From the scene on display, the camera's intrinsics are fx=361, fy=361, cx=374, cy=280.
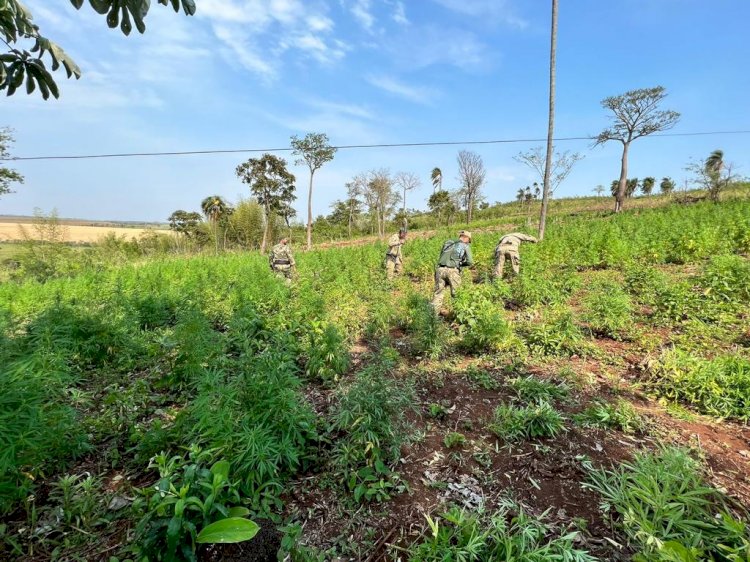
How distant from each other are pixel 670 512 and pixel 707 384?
6.99 feet

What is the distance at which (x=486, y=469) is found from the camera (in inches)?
105

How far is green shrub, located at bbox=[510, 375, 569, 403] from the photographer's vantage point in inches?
137

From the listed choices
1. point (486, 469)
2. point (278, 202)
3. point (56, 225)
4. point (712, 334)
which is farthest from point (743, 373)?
point (278, 202)

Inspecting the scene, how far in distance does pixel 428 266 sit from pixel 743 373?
731 centimetres

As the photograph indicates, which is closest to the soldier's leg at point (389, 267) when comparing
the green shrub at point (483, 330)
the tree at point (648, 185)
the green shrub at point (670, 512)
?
the green shrub at point (483, 330)

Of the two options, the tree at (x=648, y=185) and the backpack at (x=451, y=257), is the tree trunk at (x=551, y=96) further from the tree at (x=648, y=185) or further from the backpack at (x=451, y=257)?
the tree at (x=648, y=185)

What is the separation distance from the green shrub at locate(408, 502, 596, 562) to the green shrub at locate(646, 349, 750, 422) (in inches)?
91.8

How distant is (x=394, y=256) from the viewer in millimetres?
10719

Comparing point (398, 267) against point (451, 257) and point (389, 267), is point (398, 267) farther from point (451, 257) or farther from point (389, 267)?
point (451, 257)

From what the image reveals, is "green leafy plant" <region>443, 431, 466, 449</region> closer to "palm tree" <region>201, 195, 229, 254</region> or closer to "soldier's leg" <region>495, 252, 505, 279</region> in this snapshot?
"soldier's leg" <region>495, 252, 505, 279</region>

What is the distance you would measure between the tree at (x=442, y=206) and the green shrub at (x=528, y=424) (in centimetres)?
3357

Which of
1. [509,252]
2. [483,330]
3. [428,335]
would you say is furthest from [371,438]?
[509,252]

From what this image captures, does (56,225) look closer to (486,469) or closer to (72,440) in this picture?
(72,440)

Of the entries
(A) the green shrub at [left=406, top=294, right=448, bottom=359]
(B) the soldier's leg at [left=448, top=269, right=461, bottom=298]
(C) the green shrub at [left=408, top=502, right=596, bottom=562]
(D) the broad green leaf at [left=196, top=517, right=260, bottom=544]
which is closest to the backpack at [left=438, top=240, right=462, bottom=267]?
(B) the soldier's leg at [left=448, top=269, right=461, bottom=298]
